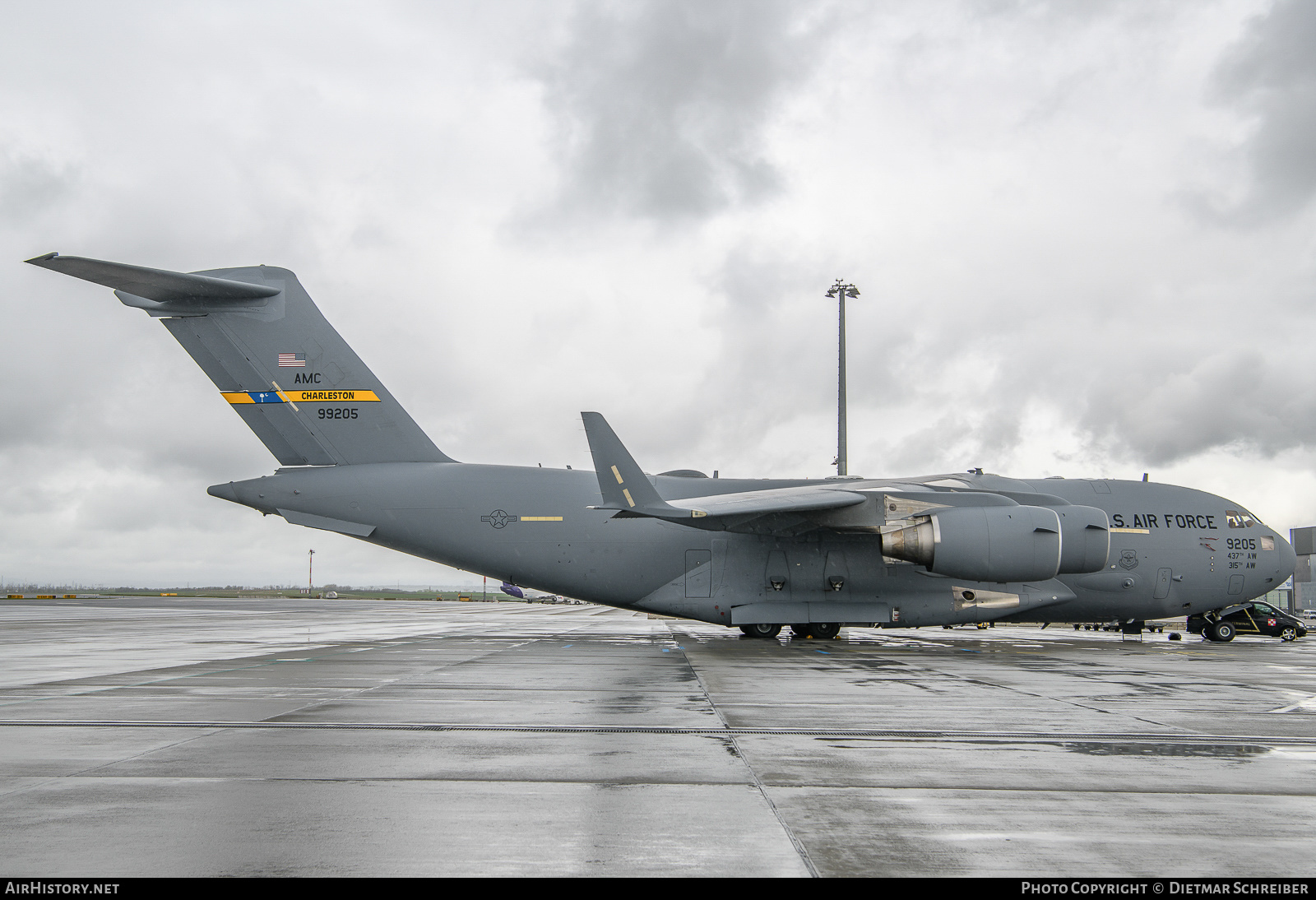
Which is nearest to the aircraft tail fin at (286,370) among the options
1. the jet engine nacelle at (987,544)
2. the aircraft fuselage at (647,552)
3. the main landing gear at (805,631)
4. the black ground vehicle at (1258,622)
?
the aircraft fuselage at (647,552)

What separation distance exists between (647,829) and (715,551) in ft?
44.7

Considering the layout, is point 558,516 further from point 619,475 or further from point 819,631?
point 819,631

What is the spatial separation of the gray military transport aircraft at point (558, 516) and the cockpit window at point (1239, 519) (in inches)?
97.5

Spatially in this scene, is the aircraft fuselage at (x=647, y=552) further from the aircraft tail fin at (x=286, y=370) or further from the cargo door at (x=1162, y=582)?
the aircraft tail fin at (x=286, y=370)

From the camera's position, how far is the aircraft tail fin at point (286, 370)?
17.7 meters

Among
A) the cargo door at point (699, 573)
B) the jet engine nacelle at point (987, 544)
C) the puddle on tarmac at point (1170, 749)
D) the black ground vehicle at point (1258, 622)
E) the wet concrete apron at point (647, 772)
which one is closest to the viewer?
the wet concrete apron at point (647, 772)

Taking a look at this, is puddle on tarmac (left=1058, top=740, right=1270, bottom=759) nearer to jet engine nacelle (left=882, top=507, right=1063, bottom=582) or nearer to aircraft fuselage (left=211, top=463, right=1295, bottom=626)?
jet engine nacelle (left=882, top=507, right=1063, bottom=582)

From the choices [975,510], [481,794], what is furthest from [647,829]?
[975,510]

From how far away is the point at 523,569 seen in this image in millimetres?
18188

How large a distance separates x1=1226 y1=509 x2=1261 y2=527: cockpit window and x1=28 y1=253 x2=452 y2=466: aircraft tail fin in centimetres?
1753

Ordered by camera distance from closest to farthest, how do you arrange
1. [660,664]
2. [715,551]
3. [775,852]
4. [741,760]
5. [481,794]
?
[775,852]
[481,794]
[741,760]
[660,664]
[715,551]

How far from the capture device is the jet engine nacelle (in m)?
15.9
